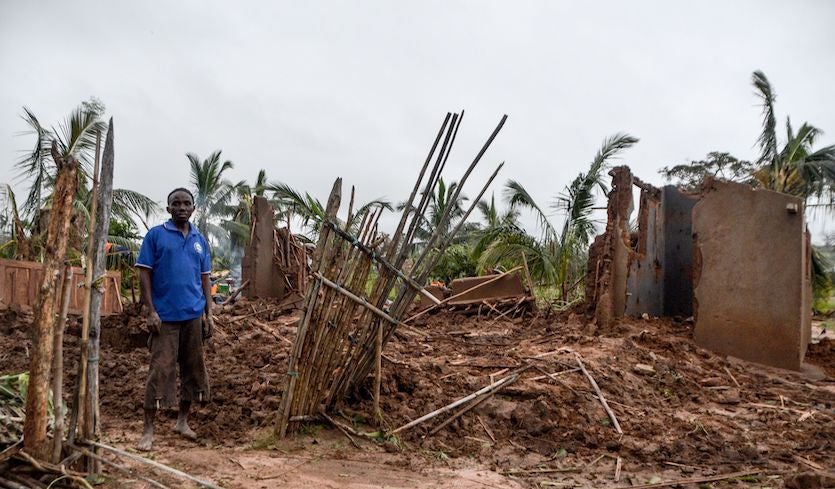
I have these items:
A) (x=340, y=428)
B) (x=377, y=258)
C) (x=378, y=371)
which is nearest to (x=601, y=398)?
(x=378, y=371)

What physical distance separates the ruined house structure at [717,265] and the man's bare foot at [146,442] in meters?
5.49

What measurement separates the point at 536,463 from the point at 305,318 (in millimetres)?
1766

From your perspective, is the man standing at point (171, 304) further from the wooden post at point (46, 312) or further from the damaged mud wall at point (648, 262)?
the damaged mud wall at point (648, 262)

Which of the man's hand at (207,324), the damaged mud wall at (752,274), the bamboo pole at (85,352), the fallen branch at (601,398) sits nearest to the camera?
the bamboo pole at (85,352)

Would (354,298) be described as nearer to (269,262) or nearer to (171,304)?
(171,304)

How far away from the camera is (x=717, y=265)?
701cm

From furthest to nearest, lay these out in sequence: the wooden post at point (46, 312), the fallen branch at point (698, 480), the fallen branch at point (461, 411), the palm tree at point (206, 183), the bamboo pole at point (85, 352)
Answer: the palm tree at point (206, 183)
the fallen branch at point (461, 411)
the fallen branch at point (698, 480)
the bamboo pole at point (85, 352)
the wooden post at point (46, 312)

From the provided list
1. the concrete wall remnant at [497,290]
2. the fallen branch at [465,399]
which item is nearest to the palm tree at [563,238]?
the concrete wall remnant at [497,290]

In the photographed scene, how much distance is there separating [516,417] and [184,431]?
236 cm

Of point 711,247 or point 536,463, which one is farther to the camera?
point 711,247

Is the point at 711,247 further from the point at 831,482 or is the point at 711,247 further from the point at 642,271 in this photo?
the point at 831,482

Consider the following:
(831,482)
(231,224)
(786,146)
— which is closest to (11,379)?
(831,482)

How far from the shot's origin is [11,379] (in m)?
3.54

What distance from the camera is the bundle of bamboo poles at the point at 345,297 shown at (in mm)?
3891
